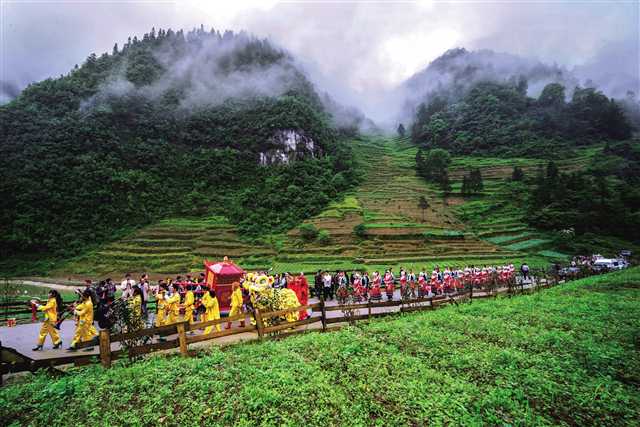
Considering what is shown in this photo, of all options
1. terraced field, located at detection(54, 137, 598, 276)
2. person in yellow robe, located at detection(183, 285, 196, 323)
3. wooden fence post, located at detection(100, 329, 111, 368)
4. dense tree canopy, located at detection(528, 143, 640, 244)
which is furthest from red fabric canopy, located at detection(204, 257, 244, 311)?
dense tree canopy, located at detection(528, 143, 640, 244)

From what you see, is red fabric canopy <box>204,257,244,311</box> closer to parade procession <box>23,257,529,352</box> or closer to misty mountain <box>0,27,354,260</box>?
parade procession <box>23,257,529,352</box>

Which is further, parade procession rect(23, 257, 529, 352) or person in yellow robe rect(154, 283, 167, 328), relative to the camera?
person in yellow robe rect(154, 283, 167, 328)

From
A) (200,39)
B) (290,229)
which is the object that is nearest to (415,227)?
(290,229)

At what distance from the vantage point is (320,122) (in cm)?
11606

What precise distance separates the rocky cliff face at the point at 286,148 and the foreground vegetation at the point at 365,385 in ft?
312

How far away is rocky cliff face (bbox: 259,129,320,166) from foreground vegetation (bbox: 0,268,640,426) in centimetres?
9499

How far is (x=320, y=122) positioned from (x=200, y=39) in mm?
84355

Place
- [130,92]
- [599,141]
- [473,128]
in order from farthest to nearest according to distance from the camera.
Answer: [473,128] → [130,92] → [599,141]

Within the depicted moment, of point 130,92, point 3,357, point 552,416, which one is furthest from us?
point 130,92

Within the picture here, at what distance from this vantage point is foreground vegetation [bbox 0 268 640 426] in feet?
15.6

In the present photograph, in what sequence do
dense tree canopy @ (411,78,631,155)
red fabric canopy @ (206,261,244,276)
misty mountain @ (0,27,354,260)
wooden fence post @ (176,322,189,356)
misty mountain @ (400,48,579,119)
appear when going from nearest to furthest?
wooden fence post @ (176,322,189,356) → red fabric canopy @ (206,261,244,276) → misty mountain @ (0,27,354,260) → dense tree canopy @ (411,78,631,155) → misty mountain @ (400,48,579,119)

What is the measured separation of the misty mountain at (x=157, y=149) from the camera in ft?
198

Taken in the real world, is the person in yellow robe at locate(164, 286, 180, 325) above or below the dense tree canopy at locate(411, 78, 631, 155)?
below

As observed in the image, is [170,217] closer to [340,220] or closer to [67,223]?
[67,223]
